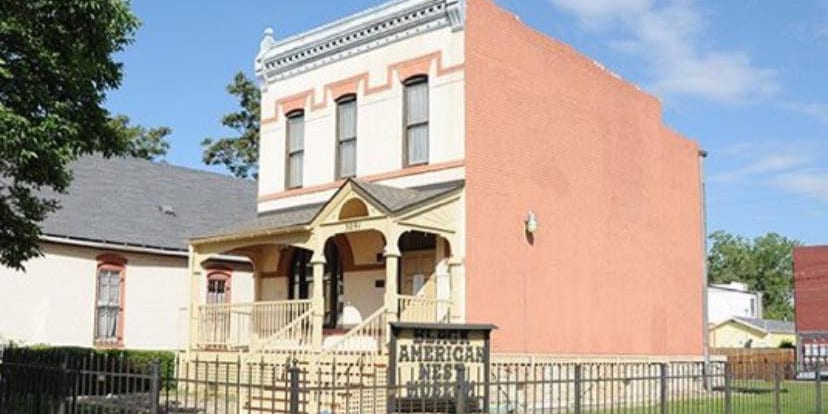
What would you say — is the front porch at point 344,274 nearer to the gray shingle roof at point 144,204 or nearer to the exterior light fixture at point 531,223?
the exterior light fixture at point 531,223

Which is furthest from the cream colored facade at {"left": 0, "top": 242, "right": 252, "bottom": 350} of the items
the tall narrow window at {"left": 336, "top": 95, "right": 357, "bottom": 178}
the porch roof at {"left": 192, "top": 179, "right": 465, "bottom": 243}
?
the tall narrow window at {"left": 336, "top": 95, "right": 357, "bottom": 178}

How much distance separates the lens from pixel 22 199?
14.2 m

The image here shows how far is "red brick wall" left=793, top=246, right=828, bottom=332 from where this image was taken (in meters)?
45.4

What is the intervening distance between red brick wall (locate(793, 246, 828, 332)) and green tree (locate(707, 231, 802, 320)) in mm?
62054

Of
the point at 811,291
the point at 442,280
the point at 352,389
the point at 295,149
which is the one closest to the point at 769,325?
the point at 811,291

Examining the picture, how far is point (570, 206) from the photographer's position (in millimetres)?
21828

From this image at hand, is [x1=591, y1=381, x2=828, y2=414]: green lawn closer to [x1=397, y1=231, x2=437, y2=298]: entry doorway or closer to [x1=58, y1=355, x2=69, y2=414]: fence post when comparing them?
[x1=397, y1=231, x2=437, y2=298]: entry doorway

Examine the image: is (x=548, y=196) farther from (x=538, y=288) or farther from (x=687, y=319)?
(x=687, y=319)

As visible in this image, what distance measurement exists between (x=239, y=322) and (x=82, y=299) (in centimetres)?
645

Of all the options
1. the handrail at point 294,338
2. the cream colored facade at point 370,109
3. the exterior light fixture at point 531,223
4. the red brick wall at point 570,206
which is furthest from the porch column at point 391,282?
the exterior light fixture at point 531,223

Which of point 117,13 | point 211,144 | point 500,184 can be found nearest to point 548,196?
point 500,184

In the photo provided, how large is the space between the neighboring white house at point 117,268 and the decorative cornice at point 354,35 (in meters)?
7.07

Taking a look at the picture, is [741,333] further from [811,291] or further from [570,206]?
[570,206]

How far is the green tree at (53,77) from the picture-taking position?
12148 millimetres
